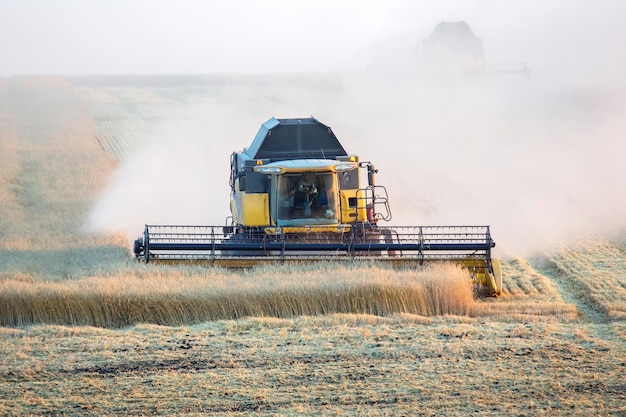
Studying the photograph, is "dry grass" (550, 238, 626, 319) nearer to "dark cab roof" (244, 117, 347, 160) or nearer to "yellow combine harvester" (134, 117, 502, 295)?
"yellow combine harvester" (134, 117, 502, 295)

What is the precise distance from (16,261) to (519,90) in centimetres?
3493

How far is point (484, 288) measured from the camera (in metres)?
13.8

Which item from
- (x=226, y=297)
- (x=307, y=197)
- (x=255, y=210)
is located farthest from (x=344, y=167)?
(x=226, y=297)

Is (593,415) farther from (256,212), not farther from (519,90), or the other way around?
(519,90)

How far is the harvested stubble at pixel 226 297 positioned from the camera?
12242 millimetres

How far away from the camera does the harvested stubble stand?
12.2m

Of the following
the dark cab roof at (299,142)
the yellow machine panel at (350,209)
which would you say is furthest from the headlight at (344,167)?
the dark cab roof at (299,142)

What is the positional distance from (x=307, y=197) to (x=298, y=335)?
4.17m

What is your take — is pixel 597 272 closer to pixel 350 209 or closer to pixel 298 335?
pixel 350 209

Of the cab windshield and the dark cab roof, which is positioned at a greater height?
the dark cab roof

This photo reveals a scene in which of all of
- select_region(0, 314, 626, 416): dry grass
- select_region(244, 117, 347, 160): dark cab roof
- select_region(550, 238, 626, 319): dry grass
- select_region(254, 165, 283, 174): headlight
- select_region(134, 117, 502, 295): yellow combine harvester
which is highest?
select_region(244, 117, 347, 160): dark cab roof

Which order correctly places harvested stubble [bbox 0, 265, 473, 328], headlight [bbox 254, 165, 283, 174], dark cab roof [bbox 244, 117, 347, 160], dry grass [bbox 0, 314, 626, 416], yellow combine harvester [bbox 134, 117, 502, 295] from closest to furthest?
dry grass [bbox 0, 314, 626, 416], harvested stubble [bbox 0, 265, 473, 328], yellow combine harvester [bbox 134, 117, 502, 295], headlight [bbox 254, 165, 283, 174], dark cab roof [bbox 244, 117, 347, 160]

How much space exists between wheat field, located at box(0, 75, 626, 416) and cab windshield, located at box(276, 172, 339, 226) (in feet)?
5.33

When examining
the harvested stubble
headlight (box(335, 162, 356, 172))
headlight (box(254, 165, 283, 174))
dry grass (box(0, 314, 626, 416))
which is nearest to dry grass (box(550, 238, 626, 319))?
dry grass (box(0, 314, 626, 416))
